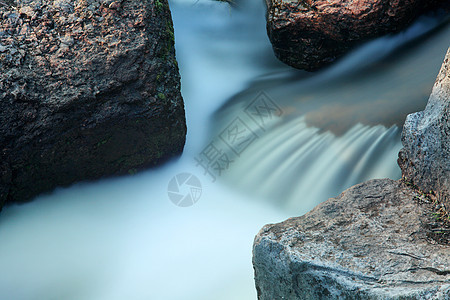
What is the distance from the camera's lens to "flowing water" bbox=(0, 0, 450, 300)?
Answer: 2.88 metres

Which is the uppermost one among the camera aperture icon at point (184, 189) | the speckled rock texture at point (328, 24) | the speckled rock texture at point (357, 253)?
the speckled rock texture at point (328, 24)

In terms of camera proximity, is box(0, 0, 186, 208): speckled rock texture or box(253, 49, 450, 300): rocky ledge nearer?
box(253, 49, 450, 300): rocky ledge

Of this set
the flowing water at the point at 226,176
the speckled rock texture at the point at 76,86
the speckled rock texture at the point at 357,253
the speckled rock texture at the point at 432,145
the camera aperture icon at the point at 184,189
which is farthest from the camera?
the camera aperture icon at the point at 184,189

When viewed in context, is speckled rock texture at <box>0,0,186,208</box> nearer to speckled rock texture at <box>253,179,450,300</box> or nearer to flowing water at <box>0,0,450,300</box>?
flowing water at <box>0,0,450,300</box>

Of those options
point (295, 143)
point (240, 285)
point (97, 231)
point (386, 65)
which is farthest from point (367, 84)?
point (97, 231)

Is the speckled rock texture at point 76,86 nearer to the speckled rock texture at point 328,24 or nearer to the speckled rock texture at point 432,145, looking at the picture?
the speckled rock texture at point 328,24

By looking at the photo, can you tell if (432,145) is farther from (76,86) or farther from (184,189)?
(76,86)

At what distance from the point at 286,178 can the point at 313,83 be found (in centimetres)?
102

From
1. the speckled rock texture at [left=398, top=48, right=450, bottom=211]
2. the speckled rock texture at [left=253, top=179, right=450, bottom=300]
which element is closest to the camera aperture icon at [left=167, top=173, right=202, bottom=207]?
the speckled rock texture at [left=253, top=179, right=450, bottom=300]

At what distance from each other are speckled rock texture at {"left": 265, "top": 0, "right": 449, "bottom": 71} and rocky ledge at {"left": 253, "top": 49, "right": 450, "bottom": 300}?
117 centimetres

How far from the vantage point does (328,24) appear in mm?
3457

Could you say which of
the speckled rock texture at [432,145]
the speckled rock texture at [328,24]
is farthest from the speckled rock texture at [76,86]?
the speckled rock texture at [432,145]

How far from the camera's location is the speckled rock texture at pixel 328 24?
11.0 ft

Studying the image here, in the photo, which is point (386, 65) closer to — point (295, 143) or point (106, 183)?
point (295, 143)
